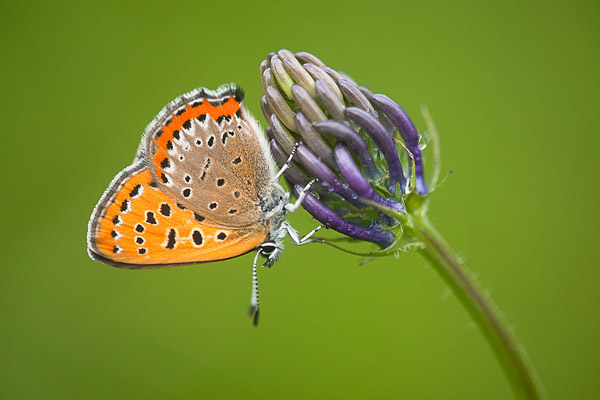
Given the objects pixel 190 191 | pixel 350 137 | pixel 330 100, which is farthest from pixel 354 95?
pixel 190 191

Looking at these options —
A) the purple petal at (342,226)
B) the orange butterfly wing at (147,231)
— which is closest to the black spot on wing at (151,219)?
the orange butterfly wing at (147,231)

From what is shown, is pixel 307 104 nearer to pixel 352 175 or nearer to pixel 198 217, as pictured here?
pixel 352 175

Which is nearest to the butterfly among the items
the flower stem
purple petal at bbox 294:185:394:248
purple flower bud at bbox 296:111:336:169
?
purple petal at bbox 294:185:394:248

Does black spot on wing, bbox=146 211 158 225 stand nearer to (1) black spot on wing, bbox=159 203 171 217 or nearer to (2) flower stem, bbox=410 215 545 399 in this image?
(1) black spot on wing, bbox=159 203 171 217

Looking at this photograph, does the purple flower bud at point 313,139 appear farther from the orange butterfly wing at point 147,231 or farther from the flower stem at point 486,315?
the orange butterfly wing at point 147,231

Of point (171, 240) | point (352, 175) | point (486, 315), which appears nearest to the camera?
point (486, 315)

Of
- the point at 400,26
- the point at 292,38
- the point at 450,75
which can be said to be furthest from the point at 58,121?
the point at 450,75
